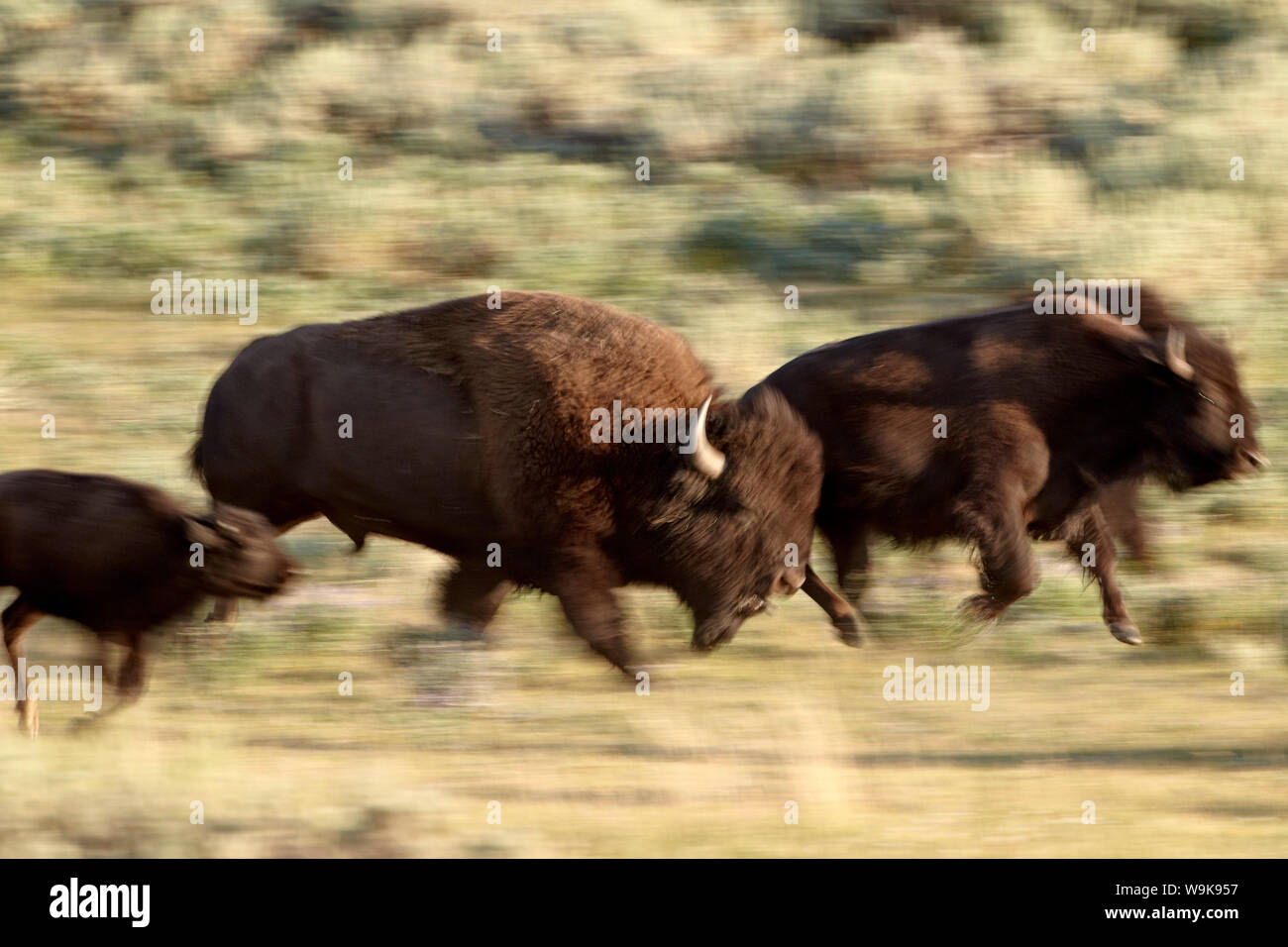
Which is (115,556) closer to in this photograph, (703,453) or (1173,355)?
(703,453)

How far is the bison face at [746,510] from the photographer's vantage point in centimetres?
798

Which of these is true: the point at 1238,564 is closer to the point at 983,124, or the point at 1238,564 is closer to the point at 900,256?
the point at 900,256

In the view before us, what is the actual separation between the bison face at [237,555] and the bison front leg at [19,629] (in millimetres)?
716

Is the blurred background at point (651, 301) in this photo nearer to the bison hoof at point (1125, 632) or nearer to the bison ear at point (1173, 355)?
the bison hoof at point (1125, 632)

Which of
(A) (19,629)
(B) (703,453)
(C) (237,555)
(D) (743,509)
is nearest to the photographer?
(C) (237,555)

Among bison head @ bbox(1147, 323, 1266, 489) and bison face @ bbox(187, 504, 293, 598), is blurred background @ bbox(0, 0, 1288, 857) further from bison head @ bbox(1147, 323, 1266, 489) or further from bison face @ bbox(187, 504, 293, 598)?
bison head @ bbox(1147, 323, 1266, 489)

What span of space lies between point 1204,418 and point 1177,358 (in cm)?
33

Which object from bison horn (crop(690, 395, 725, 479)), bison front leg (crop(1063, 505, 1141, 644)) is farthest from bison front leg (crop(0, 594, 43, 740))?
bison front leg (crop(1063, 505, 1141, 644))

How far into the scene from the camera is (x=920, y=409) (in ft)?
26.8

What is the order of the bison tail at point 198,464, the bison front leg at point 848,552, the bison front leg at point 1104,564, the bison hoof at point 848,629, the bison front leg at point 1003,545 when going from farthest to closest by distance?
the bison front leg at point 1104,564 < the bison hoof at point 848,629 < the bison front leg at point 848,552 < the bison tail at point 198,464 < the bison front leg at point 1003,545

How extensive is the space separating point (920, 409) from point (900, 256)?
640 cm

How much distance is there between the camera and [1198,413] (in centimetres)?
840

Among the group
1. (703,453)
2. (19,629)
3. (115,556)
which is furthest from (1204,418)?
(19,629)

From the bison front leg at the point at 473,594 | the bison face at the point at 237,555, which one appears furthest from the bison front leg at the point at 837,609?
the bison face at the point at 237,555
